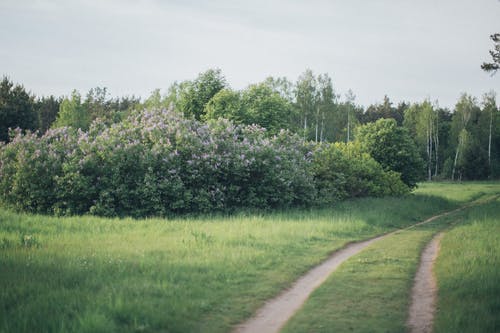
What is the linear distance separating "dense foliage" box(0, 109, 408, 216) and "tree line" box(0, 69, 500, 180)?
13.4m

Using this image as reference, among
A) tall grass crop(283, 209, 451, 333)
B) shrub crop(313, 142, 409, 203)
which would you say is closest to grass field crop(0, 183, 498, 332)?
tall grass crop(283, 209, 451, 333)

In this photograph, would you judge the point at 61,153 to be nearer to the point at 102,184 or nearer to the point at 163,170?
the point at 102,184

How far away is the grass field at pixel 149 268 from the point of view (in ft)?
25.2

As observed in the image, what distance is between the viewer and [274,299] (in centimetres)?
950

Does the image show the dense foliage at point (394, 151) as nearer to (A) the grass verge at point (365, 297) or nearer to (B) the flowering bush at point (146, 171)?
(B) the flowering bush at point (146, 171)

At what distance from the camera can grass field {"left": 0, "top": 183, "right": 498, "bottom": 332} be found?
7678 mm

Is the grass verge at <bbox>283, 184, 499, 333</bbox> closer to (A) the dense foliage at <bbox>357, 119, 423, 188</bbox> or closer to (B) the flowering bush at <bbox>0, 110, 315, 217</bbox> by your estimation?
(B) the flowering bush at <bbox>0, 110, 315, 217</bbox>

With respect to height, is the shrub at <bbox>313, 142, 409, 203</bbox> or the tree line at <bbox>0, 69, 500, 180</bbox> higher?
the tree line at <bbox>0, 69, 500, 180</bbox>

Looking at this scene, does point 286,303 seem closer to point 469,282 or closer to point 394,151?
point 469,282

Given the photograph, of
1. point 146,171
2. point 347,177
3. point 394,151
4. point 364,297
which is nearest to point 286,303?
point 364,297

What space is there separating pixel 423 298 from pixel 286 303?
3.07 meters

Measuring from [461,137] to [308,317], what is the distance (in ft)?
250

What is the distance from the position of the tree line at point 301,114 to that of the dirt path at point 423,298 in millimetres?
27328

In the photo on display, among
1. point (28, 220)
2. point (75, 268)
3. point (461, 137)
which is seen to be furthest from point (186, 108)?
point (461, 137)
